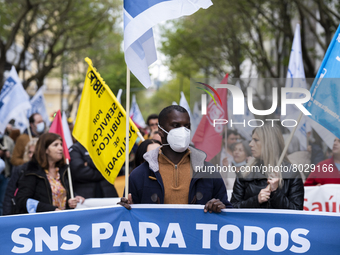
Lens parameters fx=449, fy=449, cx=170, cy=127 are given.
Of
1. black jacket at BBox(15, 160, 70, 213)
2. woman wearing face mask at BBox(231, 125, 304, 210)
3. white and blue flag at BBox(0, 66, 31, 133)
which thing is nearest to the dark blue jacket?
woman wearing face mask at BBox(231, 125, 304, 210)

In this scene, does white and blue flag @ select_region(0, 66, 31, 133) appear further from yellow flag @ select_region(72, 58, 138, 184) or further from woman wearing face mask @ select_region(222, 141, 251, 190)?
woman wearing face mask @ select_region(222, 141, 251, 190)

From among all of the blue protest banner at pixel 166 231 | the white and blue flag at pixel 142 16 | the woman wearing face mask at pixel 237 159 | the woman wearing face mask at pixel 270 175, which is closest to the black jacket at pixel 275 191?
the woman wearing face mask at pixel 270 175

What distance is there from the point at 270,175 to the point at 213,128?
63 centimetres

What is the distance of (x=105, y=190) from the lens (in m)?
5.83

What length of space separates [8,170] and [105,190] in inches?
127

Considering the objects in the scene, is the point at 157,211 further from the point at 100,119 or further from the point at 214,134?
the point at 100,119

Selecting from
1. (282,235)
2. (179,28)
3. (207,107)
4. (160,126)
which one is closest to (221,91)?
(207,107)

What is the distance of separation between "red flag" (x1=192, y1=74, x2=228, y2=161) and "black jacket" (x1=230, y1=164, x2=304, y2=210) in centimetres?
34

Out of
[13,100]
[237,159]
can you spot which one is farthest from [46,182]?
[13,100]

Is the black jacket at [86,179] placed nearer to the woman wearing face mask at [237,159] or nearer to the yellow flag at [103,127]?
the yellow flag at [103,127]

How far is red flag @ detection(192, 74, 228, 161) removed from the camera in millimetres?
3283

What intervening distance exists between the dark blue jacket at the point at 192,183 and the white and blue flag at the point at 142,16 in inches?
24.3

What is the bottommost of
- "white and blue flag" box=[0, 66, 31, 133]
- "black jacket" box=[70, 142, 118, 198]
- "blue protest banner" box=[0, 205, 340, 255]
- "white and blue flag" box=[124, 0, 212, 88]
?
"blue protest banner" box=[0, 205, 340, 255]

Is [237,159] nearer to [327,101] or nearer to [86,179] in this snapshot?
[327,101]
